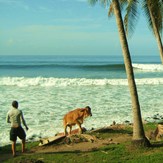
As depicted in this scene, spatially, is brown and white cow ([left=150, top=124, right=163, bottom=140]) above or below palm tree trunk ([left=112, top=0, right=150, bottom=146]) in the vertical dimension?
below

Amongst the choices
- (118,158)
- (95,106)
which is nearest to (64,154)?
(118,158)

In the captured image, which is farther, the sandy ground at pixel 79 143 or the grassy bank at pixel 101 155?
the sandy ground at pixel 79 143

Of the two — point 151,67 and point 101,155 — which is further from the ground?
point 151,67

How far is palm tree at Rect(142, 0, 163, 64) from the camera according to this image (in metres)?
14.2

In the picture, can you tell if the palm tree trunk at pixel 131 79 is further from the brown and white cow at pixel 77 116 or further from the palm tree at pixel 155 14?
the palm tree at pixel 155 14

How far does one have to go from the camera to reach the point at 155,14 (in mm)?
14953

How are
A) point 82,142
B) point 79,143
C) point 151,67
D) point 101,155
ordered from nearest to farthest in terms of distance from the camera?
point 101,155
point 79,143
point 82,142
point 151,67

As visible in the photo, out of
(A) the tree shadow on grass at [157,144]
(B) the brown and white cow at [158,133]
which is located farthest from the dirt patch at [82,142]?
(A) the tree shadow on grass at [157,144]

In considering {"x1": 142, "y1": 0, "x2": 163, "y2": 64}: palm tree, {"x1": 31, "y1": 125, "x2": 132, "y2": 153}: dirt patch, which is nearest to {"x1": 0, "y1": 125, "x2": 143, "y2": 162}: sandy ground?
{"x1": 31, "y1": 125, "x2": 132, "y2": 153}: dirt patch

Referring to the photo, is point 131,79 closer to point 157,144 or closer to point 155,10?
Result: point 157,144

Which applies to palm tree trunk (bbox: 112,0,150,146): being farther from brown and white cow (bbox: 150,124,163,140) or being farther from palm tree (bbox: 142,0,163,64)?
palm tree (bbox: 142,0,163,64)

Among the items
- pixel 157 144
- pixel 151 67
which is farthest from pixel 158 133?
pixel 151 67

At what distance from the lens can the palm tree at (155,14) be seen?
14.2 metres

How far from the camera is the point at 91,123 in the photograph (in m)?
15.5
